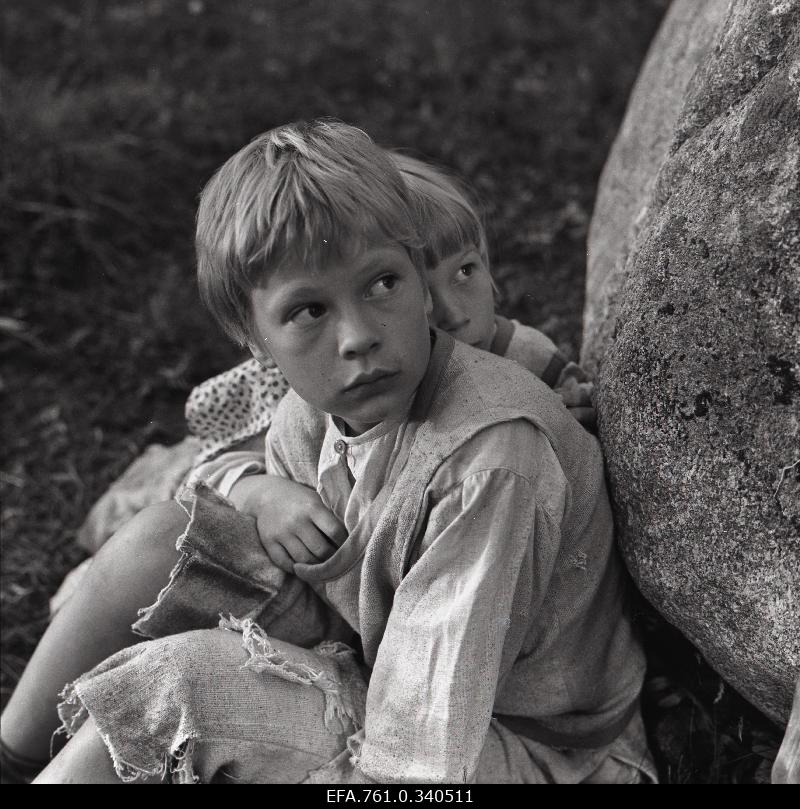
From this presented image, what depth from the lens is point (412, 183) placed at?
2318mm

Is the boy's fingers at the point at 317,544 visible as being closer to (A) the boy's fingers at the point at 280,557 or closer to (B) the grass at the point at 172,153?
(A) the boy's fingers at the point at 280,557

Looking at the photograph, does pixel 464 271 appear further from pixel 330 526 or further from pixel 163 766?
pixel 163 766

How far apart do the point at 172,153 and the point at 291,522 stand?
3343 mm

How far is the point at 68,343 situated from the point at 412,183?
2587 mm

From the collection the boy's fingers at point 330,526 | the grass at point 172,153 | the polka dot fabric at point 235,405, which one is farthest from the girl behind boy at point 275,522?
the grass at point 172,153

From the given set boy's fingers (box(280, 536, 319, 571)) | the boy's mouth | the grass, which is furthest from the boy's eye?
the grass

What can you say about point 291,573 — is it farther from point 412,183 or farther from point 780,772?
point 780,772

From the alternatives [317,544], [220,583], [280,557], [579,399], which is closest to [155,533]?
[220,583]

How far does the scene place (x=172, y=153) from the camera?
521 centimetres

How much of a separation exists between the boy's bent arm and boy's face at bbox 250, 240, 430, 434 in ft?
0.84

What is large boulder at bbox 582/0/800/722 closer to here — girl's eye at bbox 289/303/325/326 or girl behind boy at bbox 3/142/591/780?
girl behind boy at bbox 3/142/591/780

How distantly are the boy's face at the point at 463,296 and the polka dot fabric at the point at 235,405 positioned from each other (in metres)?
0.61

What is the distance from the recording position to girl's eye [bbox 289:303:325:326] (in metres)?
1.99

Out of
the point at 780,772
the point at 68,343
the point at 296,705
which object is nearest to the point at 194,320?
the point at 68,343
